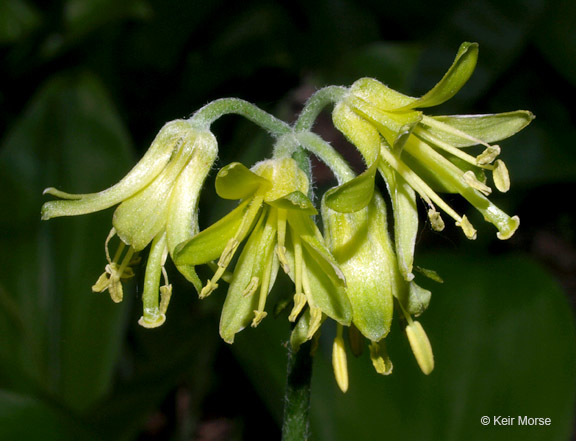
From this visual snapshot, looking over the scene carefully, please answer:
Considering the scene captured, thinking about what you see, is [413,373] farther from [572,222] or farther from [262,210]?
[572,222]

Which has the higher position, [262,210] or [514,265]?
[262,210]

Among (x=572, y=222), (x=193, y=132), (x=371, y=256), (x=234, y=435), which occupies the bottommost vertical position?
(x=572, y=222)

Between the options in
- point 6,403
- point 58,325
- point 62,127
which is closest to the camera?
point 6,403

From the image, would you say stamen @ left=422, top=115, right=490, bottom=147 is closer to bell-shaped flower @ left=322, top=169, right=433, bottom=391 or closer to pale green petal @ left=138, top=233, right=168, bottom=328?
bell-shaped flower @ left=322, top=169, right=433, bottom=391

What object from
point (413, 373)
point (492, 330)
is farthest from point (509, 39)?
point (413, 373)

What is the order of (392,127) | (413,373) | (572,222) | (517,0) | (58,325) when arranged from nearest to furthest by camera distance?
1. (392,127)
2. (413,373)
3. (58,325)
4. (517,0)
5. (572,222)
